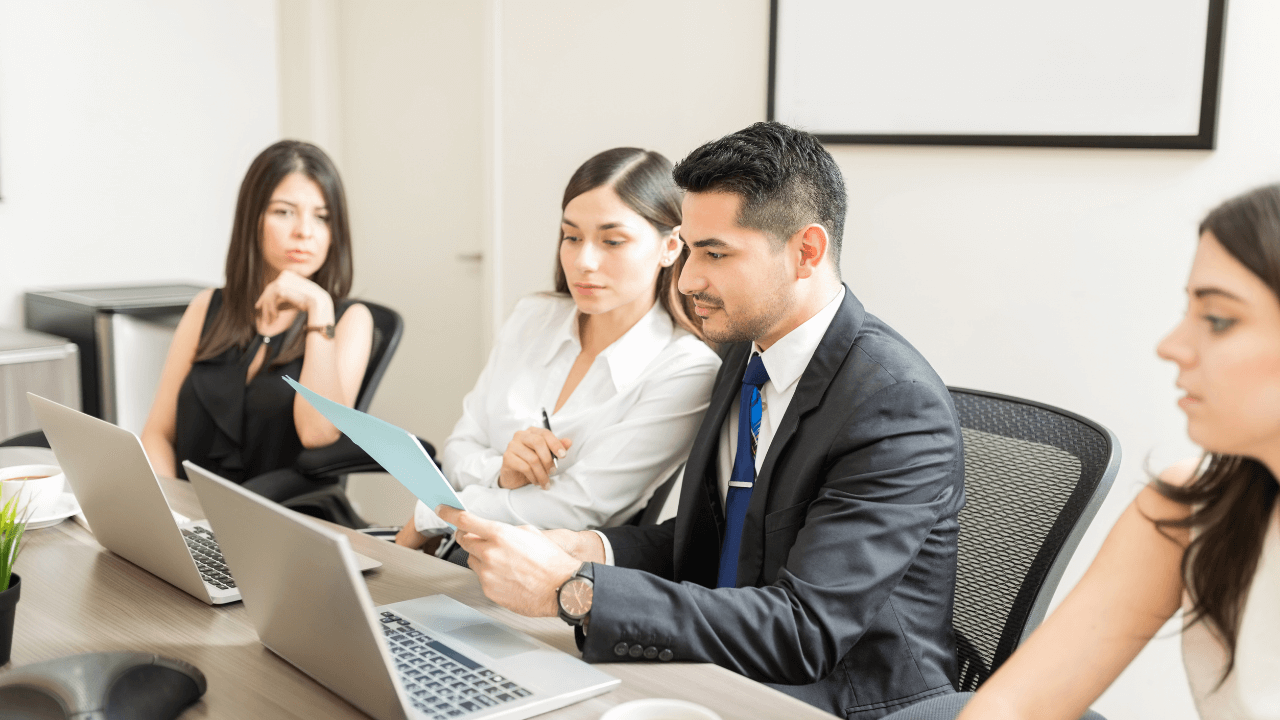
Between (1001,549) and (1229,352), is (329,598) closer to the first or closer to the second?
(1229,352)

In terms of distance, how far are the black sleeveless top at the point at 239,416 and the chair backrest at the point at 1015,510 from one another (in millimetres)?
1461

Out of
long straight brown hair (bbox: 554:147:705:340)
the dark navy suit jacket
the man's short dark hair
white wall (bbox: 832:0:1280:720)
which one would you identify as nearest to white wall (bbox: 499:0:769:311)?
white wall (bbox: 832:0:1280:720)

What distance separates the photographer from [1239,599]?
0.94m

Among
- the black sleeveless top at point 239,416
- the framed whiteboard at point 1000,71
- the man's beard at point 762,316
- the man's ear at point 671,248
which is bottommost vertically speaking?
the black sleeveless top at point 239,416

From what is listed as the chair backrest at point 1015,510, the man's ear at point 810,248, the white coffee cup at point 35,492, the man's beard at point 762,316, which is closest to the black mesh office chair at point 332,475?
the white coffee cup at point 35,492

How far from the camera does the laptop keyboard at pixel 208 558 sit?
1.25m

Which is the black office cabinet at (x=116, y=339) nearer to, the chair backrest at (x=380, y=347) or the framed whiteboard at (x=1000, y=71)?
the chair backrest at (x=380, y=347)

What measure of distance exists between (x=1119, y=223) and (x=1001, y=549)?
88cm

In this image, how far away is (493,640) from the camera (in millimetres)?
1068

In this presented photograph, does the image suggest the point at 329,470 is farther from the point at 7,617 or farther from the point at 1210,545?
the point at 1210,545

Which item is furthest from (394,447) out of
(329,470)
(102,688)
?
(329,470)

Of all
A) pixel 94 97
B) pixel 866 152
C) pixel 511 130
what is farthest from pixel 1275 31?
pixel 94 97

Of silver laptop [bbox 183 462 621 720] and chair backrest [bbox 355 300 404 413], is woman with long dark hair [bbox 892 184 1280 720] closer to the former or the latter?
silver laptop [bbox 183 462 621 720]

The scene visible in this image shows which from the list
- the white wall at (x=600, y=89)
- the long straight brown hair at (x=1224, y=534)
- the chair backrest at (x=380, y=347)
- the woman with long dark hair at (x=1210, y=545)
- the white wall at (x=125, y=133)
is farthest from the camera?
the white wall at (x=125, y=133)
